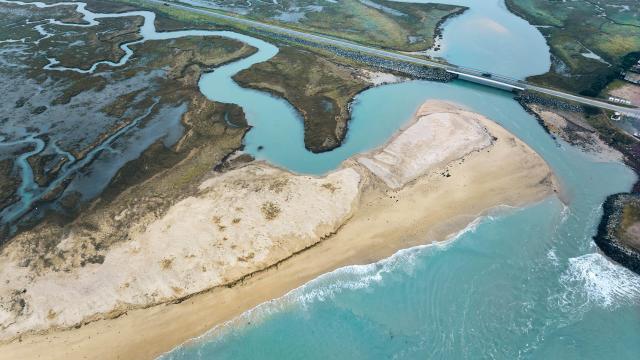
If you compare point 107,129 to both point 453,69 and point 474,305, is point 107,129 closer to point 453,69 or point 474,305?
point 474,305

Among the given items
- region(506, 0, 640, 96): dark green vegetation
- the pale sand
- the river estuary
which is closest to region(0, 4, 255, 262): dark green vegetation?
the pale sand

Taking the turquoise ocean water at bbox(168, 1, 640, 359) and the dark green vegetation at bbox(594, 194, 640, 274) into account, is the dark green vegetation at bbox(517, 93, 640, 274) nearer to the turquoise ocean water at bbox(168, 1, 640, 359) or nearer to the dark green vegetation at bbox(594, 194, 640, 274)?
the dark green vegetation at bbox(594, 194, 640, 274)

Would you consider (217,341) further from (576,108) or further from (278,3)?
(278,3)

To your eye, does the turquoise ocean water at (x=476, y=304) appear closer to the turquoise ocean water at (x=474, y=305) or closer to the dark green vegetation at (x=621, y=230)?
the turquoise ocean water at (x=474, y=305)

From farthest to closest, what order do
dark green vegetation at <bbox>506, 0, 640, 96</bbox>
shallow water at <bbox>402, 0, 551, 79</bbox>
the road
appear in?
shallow water at <bbox>402, 0, 551, 79</bbox> → dark green vegetation at <bbox>506, 0, 640, 96</bbox> → the road

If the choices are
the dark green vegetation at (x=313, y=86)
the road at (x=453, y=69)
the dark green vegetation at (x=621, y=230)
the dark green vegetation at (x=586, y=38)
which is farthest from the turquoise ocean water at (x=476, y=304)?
the dark green vegetation at (x=586, y=38)

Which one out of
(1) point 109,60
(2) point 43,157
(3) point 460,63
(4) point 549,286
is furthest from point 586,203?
(1) point 109,60
